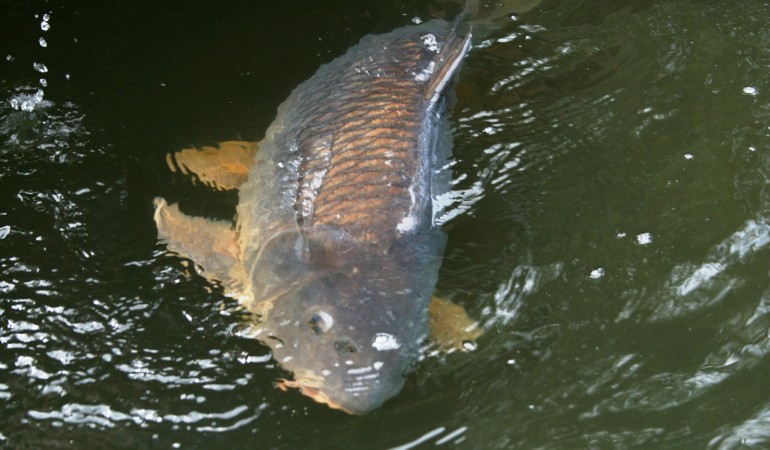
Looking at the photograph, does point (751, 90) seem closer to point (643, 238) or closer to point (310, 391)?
point (643, 238)


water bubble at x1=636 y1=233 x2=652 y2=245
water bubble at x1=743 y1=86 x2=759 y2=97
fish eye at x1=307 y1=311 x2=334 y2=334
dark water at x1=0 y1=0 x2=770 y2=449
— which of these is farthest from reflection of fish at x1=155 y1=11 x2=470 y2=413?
water bubble at x1=743 y1=86 x2=759 y2=97

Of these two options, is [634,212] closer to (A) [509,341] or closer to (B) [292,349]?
(A) [509,341]

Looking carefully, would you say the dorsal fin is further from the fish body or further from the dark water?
the dark water

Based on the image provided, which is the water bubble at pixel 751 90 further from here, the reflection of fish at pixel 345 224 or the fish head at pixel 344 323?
the fish head at pixel 344 323

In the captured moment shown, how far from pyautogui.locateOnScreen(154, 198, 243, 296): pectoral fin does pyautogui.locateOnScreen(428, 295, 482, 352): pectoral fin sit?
84cm

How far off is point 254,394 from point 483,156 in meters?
1.80

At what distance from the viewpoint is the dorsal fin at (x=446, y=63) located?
4008 mm

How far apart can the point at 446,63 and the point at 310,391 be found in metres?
1.90

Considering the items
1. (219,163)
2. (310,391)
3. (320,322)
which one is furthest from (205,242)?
(310,391)

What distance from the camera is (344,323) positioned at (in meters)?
3.10

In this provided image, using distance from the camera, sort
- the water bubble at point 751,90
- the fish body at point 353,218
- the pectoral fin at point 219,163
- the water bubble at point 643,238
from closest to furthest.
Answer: the fish body at point 353,218 < the water bubble at point 643,238 < the pectoral fin at point 219,163 < the water bubble at point 751,90

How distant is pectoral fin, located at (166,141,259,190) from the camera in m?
4.16

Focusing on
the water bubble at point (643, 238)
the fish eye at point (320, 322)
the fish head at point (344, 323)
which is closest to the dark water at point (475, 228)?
the water bubble at point (643, 238)

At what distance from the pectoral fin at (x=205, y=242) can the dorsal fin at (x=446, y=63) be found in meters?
1.17
